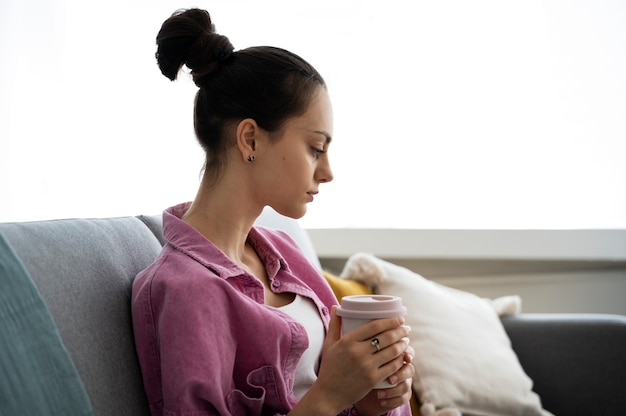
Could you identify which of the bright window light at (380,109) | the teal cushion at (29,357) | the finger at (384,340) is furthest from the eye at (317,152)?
the bright window light at (380,109)

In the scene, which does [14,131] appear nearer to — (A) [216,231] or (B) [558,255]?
(A) [216,231]

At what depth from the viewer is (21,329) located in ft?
2.54

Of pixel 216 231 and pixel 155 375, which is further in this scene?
pixel 216 231

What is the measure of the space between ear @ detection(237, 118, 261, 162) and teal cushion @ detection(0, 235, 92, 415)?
0.41 metres

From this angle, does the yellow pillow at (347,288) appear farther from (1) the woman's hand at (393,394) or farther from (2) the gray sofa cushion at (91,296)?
(2) the gray sofa cushion at (91,296)

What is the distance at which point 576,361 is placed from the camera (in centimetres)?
174

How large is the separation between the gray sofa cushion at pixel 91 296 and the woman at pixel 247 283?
0.03 meters

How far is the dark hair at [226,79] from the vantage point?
3.55 ft

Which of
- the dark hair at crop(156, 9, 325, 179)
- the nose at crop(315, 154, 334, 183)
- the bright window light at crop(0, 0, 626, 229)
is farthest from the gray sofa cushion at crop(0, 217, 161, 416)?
the bright window light at crop(0, 0, 626, 229)

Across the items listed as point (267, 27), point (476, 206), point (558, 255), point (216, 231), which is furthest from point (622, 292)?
point (216, 231)

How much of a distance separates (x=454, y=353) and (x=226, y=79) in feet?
3.07

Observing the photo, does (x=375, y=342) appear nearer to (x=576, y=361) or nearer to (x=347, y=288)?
(x=347, y=288)

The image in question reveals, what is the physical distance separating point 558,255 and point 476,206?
0.33 m

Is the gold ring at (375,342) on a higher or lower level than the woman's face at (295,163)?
lower
